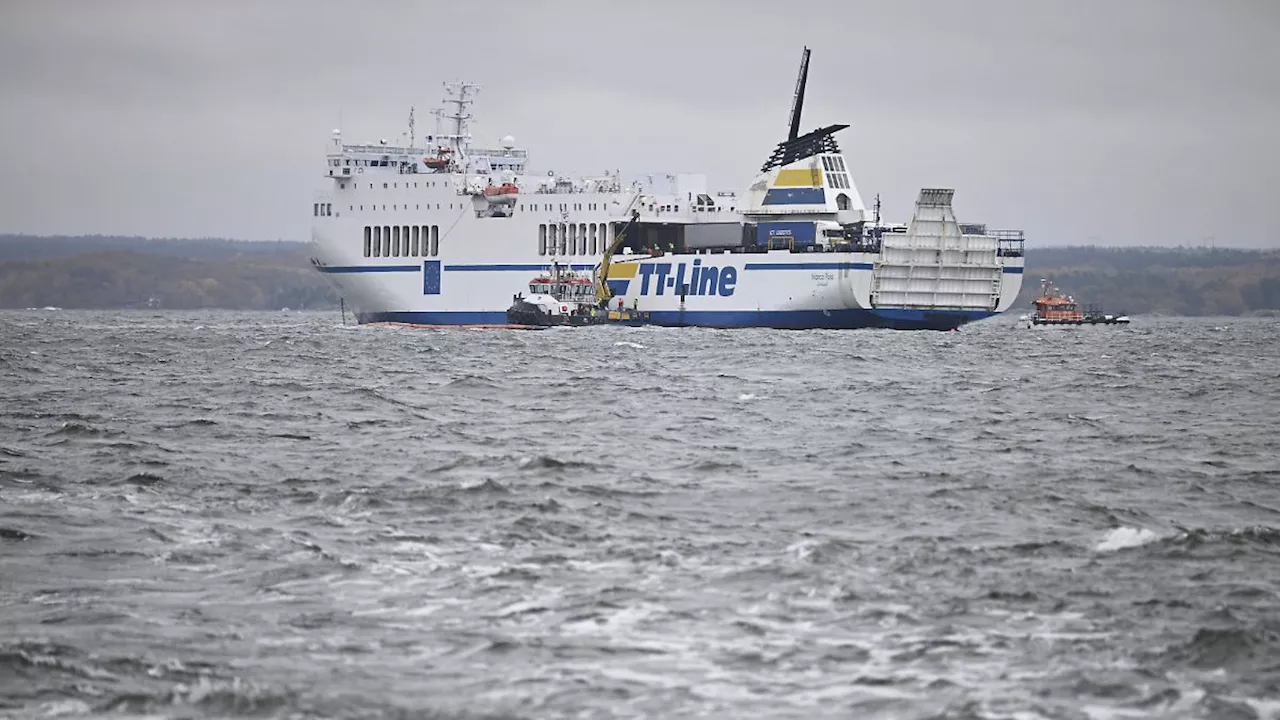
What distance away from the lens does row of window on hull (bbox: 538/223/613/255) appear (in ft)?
284

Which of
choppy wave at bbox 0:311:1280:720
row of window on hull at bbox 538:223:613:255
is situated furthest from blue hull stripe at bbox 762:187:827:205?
choppy wave at bbox 0:311:1280:720

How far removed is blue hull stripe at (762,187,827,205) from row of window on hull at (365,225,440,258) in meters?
18.7

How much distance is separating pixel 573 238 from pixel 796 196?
12049 mm

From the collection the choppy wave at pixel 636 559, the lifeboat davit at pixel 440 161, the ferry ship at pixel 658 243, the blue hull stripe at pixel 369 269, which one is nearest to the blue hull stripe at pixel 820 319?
the ferry ship at pixel 658 243

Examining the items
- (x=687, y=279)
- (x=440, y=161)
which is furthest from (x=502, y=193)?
(x=687, y=279)

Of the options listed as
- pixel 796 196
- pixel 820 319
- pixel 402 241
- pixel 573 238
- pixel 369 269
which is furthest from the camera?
pixel 369 269

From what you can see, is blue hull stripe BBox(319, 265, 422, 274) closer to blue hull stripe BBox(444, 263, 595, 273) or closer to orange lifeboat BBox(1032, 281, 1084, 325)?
blue hull stripe BBox(444, 263, 595, 273)

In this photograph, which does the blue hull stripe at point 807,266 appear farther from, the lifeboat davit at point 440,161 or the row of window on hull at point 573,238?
the lifeboat davit at point 440,161

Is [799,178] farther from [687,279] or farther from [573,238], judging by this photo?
[573,238]

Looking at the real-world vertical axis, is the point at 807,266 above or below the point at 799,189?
below

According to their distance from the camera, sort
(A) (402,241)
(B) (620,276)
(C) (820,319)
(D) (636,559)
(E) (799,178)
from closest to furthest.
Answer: (D) (636,559)
(C) (820,319)
(E) (799,178)
(B) (620,276)
(A) (402,241)

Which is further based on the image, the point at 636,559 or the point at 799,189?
the point at 799,189

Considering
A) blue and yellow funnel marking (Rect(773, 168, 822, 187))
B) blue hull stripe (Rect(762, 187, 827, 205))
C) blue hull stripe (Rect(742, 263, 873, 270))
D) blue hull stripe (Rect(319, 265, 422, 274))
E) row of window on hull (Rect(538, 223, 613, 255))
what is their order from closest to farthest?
blue hull stripe (Rect(742, 263, 873, 270)), blue hull stripe (Rect(762, 187, 827, 205)), blue and yellow funnel marking (Rect(773, 168, 822, 187)), row of window on hull (Rect(538, 223, 613, 255)), blue hull stripe (Rect(319, 265, 422, 274))

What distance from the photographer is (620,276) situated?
84.9 meters
